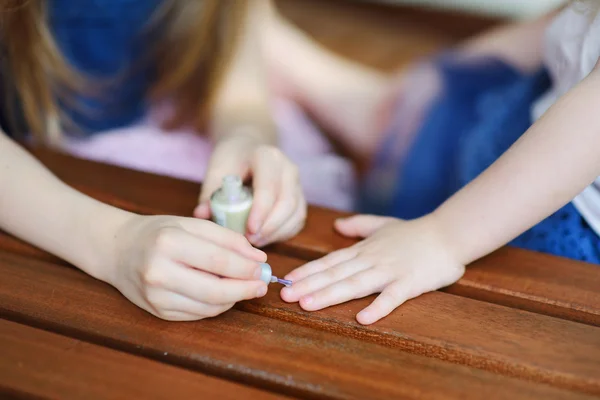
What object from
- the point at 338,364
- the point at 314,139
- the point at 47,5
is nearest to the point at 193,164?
the point at 314,139

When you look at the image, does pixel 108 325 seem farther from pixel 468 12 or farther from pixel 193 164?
pixel 468 12

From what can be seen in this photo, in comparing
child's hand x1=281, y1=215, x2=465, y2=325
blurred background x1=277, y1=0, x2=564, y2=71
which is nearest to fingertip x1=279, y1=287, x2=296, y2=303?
child's hand x1=281, y1=215, x2=465, y2=325

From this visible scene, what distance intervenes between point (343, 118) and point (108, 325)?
Result: 0.87m

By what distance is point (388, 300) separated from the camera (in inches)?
28.4

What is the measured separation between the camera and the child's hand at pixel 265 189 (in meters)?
0.80

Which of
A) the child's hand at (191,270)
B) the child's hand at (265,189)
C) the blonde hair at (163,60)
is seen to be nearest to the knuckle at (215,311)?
the child's hand at (191,270)

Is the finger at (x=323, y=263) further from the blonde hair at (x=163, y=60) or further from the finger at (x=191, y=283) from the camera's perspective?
the blonde hair at (x=163, y=60)

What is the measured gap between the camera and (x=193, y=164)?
4.21 ft

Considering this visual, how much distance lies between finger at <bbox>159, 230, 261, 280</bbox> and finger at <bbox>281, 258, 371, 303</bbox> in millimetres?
83

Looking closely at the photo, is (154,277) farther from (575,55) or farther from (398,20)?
(398,20)

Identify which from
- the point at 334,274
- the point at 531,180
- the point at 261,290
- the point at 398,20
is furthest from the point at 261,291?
the point at 398,20

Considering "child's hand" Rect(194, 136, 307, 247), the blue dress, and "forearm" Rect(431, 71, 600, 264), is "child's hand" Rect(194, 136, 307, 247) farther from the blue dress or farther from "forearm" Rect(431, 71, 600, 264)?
the blue dress

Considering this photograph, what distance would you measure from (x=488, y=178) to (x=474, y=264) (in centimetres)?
11

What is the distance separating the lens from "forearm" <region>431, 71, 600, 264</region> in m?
0.73
